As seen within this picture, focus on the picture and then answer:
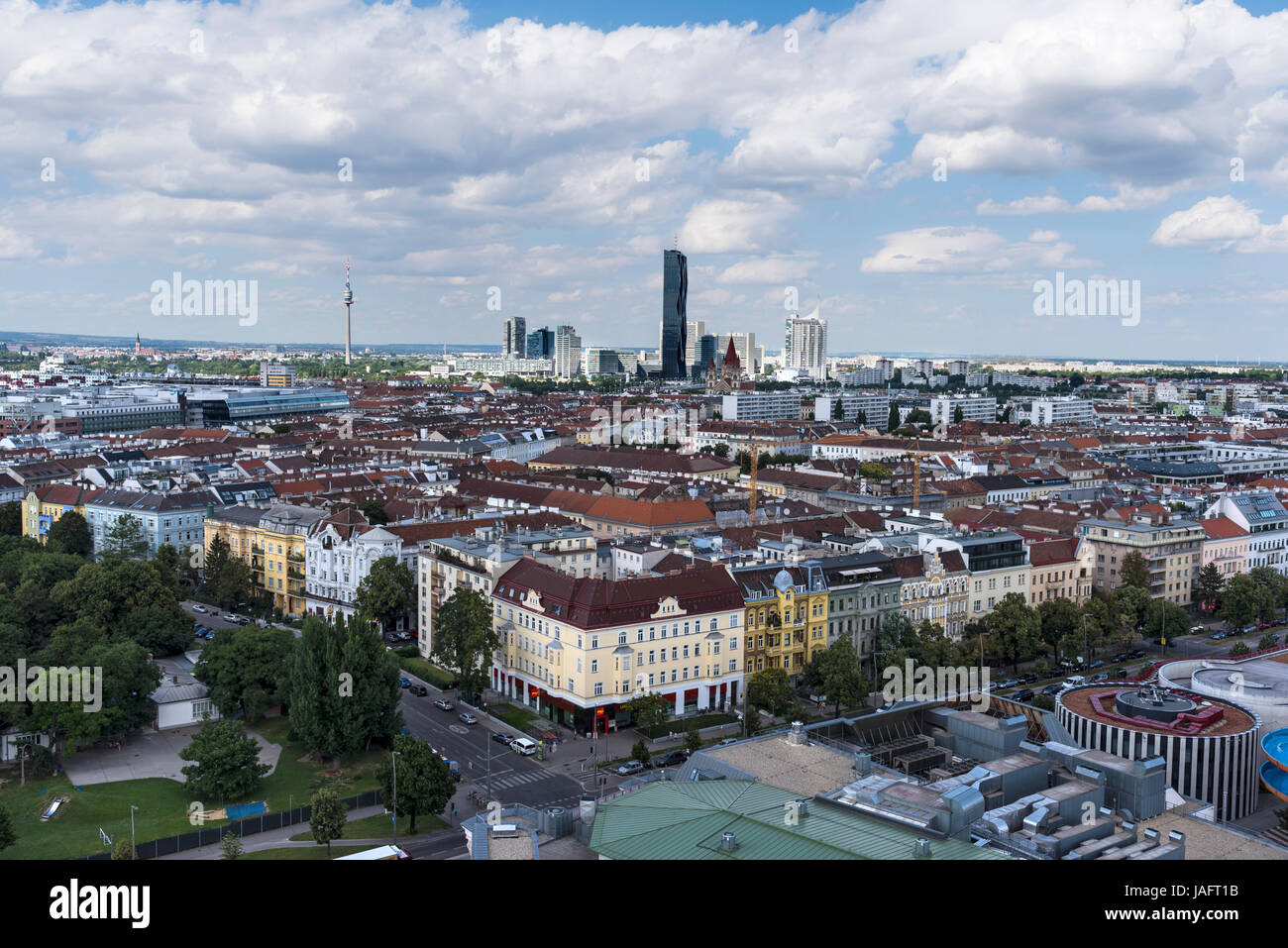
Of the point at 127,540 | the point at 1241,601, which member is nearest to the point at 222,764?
the point at 127,540

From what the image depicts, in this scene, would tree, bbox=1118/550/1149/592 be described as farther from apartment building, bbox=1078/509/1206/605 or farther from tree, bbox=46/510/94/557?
tree, bbox=46/510/94/557

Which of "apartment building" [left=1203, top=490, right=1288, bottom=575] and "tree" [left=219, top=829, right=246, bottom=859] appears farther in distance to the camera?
"apartment building" [left=1203, top=490, right=1288, bottom=575]

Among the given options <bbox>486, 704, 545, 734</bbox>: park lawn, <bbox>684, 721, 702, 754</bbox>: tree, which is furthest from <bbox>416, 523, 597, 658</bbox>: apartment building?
<bbox>684, 721, 702, 754</bbox>: tree

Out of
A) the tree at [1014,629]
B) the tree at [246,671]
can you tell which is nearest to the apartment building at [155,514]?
the tree at [246,671]

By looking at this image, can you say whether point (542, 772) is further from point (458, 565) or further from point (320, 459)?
point (320, 459)

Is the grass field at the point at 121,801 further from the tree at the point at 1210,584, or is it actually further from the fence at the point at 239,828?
the tree at the point at 1210,584

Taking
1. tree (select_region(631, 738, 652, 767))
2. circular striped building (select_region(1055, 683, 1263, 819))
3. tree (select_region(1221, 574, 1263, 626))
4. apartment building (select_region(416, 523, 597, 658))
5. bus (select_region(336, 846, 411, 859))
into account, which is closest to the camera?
bus (select_region(336, 846, 411, 859))

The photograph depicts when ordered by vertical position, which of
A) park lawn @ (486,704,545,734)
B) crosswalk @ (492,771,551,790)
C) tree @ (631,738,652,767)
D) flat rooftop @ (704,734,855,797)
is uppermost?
flat rooftop @ (704,734,855,797)
